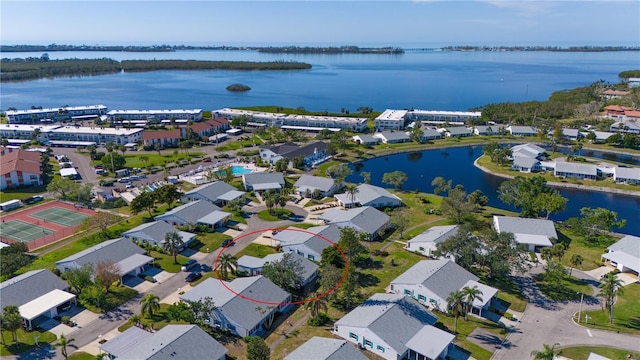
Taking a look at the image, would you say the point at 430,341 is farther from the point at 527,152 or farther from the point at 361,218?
the point at 527,152

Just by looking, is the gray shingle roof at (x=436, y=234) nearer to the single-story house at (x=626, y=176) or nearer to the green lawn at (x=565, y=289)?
the green lawn at (x=565, y=289)

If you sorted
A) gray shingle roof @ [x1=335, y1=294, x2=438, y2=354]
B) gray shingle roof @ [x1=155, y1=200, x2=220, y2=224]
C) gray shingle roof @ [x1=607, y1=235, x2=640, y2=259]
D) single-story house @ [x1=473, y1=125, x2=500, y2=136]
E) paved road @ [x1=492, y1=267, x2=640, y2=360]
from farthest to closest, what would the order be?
single-story house @ [x1=473, y1=125, x2=500, y2=136]
gray shingle roof @ [x1=155, y1=200, x2=220, y2=224]
gray shingle roof @ [x1=607, y1=235, x2=640, y2=259]
paved road @ [x1=492, y1=267, x2=640, y2=360]
gray shingle roof @ [x1=335, y1=294, x2=438, y2=354]

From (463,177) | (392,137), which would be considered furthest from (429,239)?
(392,137)

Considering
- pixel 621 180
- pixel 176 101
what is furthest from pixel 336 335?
pixel 176 101

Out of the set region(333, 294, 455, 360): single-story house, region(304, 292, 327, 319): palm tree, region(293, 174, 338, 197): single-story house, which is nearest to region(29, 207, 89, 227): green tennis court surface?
region(293, 174, 338, 197): single-story house

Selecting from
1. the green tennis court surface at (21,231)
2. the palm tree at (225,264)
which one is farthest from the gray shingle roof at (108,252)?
the green tennis court surface at (21,231)

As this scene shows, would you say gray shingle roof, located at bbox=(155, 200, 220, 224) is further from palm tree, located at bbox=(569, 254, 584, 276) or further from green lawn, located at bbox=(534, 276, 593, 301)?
palm tree, located at bbox=(569, 254, 584, 276)

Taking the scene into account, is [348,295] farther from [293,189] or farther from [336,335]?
[293,189]
